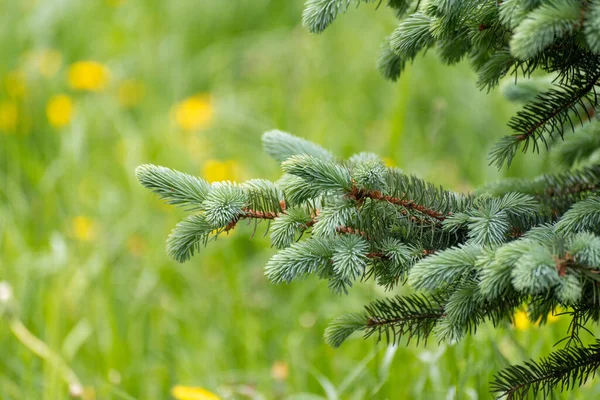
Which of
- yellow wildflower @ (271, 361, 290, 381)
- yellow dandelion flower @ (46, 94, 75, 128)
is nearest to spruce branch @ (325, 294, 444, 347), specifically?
yellow wildflower @ (271, 361, 290, 381)

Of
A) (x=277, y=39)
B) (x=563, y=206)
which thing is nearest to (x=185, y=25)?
(x=277, y=39)

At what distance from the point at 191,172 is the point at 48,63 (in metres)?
1.19

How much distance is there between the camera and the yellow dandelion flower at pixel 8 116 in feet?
10.8

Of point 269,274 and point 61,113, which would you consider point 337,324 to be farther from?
point 61,113

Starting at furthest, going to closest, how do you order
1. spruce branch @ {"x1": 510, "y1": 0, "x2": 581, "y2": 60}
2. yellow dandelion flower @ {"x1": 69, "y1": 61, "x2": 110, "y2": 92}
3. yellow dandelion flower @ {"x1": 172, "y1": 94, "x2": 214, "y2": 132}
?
1. yellow dandelion flower @ {"x1": 69, "y1": 61, "x2": 110, "y2": 92}
2. yellow dandelion flower @ {"x1": 172, "y1": 94, "x2": 214, "y2": 132}
3. spruce branch @ {"x1": 510, "y1": 0, "x2": 581, "y2": 60}

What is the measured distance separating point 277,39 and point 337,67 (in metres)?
0.54

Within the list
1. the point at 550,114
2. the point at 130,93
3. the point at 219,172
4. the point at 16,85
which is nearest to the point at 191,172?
the point at 219,172

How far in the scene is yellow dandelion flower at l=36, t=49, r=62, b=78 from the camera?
3.58 metres

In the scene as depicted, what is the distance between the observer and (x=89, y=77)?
11.1 ft

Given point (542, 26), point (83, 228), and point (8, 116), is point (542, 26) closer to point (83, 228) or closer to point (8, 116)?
point (83, 228)

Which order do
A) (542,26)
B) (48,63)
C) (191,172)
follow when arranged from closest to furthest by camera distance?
1. (542,26)
2. (191,172)
3. (48,63)

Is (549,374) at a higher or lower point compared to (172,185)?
lower

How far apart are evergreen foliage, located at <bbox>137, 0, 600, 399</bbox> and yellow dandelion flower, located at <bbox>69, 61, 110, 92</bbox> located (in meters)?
2.44

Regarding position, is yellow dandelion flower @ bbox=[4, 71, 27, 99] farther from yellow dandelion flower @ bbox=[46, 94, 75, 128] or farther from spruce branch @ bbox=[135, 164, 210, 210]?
spruce branch @ bbox=[135, 164, 210, 210]
